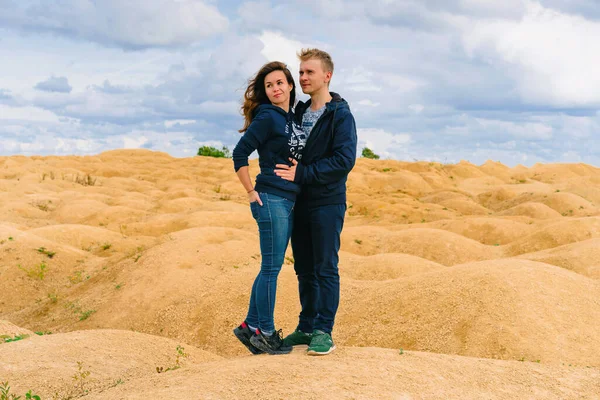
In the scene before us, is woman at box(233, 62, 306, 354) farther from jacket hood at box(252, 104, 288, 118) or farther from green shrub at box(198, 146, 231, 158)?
green shrub at box(198, 146, 231, 158)

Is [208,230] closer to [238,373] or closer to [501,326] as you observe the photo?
[501,326]

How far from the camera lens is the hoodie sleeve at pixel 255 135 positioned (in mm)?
5164

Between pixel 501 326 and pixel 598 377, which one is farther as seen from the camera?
pixel 501 326

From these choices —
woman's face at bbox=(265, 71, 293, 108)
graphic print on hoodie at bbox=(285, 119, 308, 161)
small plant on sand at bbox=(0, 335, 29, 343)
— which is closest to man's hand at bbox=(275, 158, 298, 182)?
graphic print on hoodie at bbox=(285, 119, 308, 161)

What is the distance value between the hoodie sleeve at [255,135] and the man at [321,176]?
11.5 inches

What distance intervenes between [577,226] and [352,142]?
51.2 ft

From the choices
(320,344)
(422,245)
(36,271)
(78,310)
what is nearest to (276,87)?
(320,344)

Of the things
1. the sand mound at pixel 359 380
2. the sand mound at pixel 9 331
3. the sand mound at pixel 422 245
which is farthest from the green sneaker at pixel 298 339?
the sand mound at pixel 422 245

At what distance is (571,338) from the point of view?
9031 millimetres

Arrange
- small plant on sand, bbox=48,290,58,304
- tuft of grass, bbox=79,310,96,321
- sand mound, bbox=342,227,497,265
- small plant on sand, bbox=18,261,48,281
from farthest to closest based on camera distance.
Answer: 1. sand mound, bbox=342,227,497,265
2. small plant on sand, bbox=18,261,48,281
3. small plant on sand, bbox=48,290,58,304
4. tuft of grass, bbox=79,310,96,321

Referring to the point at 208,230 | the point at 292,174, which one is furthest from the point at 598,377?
the point at 208,230

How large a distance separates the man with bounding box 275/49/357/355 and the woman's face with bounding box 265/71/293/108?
189 mm

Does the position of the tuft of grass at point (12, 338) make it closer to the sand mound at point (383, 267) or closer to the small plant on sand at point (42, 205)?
the sand mound at point (383, 267)

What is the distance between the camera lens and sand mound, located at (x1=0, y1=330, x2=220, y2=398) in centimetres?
621
